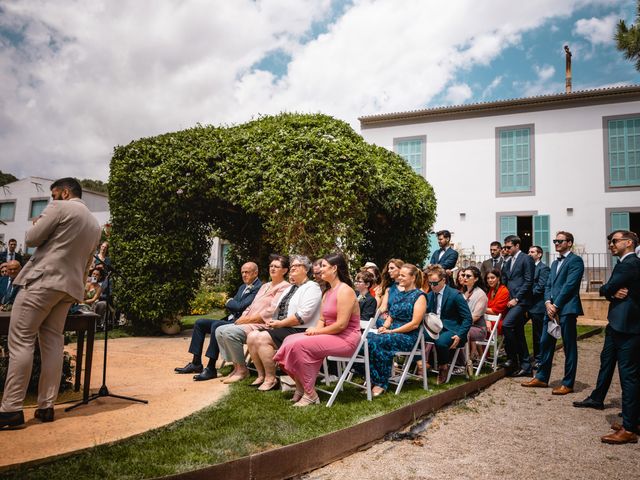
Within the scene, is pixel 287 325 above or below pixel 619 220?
below

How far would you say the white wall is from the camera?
19062 mm

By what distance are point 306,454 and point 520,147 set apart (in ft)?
64.0

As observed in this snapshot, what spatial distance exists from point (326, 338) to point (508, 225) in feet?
55.6

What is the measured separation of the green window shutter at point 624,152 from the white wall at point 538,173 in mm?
364

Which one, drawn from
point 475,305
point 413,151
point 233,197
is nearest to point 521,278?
point 475,305

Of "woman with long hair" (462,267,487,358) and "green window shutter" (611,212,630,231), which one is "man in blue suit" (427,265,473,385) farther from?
"green window shutter" (611,212,630,231)

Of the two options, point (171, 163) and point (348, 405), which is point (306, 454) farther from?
point (171, 163)

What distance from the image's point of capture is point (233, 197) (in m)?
9.34

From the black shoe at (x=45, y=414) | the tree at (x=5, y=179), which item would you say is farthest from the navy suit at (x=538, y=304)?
the tree at (x=5, y=179)

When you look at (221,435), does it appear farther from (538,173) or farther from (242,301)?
(538,173)

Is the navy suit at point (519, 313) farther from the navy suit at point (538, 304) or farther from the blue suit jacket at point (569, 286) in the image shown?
the blue suit jacket at point (569, 286)

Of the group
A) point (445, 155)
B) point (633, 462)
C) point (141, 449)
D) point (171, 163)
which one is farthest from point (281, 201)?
point (445, 155)

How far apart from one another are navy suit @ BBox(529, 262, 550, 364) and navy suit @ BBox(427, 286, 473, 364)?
5.36 ft

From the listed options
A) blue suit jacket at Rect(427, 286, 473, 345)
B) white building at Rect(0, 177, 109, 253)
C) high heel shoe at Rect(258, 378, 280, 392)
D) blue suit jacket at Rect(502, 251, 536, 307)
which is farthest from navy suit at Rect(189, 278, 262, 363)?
white building at Rect(0, 177, 109, 253)
